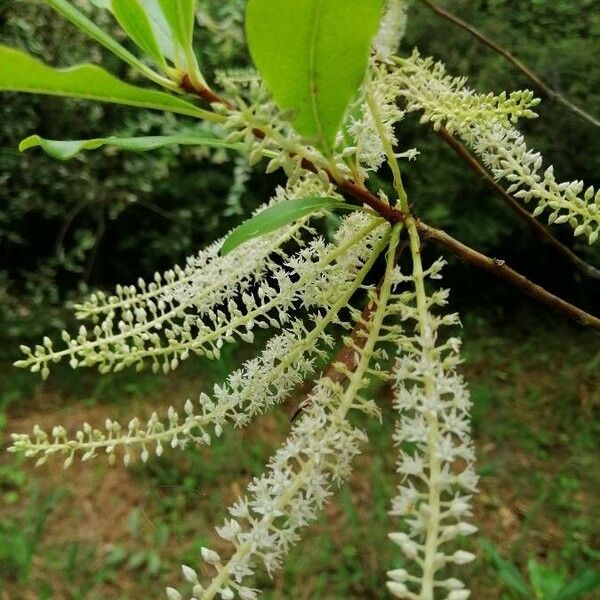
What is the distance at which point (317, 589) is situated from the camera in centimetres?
298

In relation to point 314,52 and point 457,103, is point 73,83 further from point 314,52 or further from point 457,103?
point 457,103

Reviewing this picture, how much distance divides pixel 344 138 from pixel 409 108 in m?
0.10

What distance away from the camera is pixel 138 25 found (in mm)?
690

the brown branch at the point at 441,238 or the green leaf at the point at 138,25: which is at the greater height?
the green leaf at the point at 138,25

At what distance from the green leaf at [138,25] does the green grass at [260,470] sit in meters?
2.04

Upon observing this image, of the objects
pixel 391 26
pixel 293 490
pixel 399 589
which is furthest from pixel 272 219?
pixel 391 26

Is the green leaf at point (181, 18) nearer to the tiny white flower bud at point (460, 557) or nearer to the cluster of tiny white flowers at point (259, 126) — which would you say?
the cluster of tiny white flowers at point (259, 126)

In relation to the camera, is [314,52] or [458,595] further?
[314,52]

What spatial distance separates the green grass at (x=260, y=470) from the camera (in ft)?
9.97

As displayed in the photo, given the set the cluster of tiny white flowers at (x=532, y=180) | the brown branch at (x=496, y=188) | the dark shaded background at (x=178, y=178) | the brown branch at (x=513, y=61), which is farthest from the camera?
the dark shaded background at (x=178, y=178)

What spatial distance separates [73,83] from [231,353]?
3686 mm

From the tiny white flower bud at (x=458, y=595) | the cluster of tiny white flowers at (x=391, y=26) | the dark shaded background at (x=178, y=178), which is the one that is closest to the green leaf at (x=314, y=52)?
the tiny white flower bud at (x=458, y=595)

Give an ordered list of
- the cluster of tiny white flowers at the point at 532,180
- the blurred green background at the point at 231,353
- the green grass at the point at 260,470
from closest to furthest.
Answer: the cluster of tiny white flowers at the point at 532,180
the green grass at the point at 260,470
the blurred green background at the point at 231,353

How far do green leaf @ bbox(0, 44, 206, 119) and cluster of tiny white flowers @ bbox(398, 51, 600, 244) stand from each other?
32 cm
